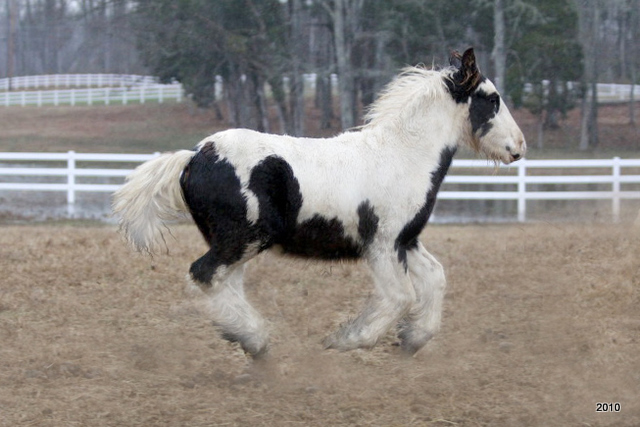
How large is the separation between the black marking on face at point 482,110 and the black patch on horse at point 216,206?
5.99 ft

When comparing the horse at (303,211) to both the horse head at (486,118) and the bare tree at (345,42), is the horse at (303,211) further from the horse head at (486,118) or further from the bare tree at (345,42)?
the bare tree at (345,42)

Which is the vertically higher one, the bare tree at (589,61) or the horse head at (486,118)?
the horse head at (486,118)

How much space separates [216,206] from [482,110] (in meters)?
2.04

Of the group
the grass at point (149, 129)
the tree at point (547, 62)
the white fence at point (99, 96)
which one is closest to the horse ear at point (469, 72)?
the tree at point (547, 62)

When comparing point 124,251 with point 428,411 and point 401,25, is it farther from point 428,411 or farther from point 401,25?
point 401,25

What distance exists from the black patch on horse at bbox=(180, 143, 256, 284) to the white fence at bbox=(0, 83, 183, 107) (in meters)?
34.1

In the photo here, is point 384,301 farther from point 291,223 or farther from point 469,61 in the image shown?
point 469,61

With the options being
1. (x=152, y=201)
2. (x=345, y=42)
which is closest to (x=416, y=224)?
(x=152, y=201)

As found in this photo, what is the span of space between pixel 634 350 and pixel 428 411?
1983mm

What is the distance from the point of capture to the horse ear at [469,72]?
6.05 metres

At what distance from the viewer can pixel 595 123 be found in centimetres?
3062

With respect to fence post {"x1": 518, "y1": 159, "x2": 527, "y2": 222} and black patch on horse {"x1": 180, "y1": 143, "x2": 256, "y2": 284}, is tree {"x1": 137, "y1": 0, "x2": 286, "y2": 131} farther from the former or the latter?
black patch on horse {"x1": 180, "y1": 143, "x2": 256, "y2": 284}

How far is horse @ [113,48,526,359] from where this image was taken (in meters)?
5.49

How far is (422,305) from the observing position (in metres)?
5.95
